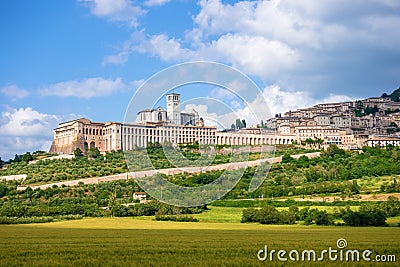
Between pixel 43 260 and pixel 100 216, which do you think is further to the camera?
pixel 100 216

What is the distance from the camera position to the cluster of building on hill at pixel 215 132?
88500 mm

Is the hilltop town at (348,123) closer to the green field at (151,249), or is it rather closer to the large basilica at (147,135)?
the large basilica at (147,135)

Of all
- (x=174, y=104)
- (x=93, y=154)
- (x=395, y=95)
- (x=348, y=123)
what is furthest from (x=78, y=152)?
(x=395, y=95)

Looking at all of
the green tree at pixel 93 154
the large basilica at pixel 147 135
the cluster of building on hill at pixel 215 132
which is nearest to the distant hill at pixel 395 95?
the cluster of building on hill at pixel 215 132

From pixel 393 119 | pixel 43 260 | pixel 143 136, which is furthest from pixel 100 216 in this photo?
pixel 393 119

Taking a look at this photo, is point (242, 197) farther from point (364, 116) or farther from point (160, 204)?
point (364, 116)

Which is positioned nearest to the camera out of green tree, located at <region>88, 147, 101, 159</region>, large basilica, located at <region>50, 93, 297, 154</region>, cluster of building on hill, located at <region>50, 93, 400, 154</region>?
green tree, located at <region>88, 147, 101, 159</region>

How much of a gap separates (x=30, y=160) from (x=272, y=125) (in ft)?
170

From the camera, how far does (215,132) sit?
3836 inches

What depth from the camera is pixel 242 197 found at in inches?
2078

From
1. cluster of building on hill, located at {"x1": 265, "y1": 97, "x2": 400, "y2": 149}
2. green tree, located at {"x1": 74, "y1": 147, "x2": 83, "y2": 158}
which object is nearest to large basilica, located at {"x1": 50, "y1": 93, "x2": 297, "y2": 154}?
cluster of building on hill, located at {"x1": 265, "y1": 97, "x2": 400, "y2": 149}

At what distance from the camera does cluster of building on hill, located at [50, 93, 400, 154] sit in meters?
88.5

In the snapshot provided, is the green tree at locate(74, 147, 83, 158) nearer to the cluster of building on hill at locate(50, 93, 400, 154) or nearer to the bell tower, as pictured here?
the cluster of building on hill at locate(50, 93, 400, 154)

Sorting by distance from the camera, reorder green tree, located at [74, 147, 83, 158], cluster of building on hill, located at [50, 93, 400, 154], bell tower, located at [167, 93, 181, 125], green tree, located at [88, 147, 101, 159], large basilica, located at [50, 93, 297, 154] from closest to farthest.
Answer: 1. bell tower, located at [167, 93, 181, 125]
2. green tree, located at [88, 147, 101, 159]
3. green tree, located at [74, 147, 83, 158]
4. large basilica, located at [50, 93, 297, 154]
5. cluster of building on hill, located at [50, 93, 400, 154]
